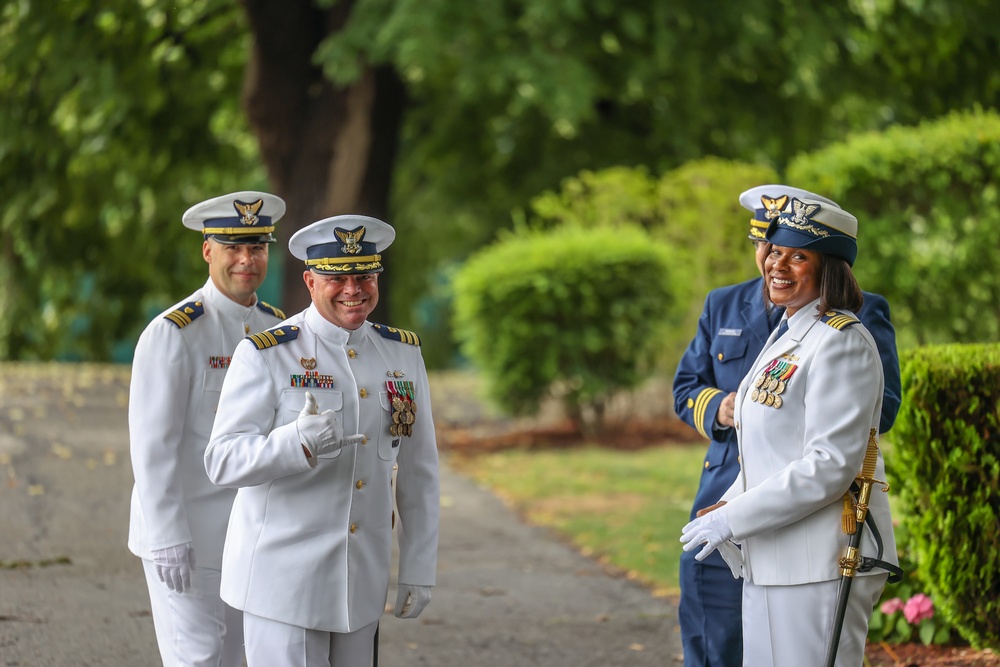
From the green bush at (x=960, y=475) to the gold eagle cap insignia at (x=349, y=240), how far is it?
8.71ft

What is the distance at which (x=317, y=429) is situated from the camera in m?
3.61

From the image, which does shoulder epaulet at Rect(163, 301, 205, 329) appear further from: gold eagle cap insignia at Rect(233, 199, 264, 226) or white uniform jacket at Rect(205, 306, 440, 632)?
white uniform jacket at Rect(205, 306, 440, 632)

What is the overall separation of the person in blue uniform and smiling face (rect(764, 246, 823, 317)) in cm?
55

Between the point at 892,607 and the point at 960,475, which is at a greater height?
the point at 960,475

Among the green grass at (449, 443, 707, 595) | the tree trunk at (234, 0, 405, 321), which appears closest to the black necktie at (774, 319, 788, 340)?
the green grass at (449, 443, 707, 595)

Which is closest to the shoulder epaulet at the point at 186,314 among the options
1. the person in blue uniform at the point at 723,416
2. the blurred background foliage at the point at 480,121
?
the person in blue uniform at the point at 723,416

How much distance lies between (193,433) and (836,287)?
7.39 ft

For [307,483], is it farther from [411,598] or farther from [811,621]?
[811,621]

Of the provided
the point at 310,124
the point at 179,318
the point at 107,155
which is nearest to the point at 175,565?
the point at 179,318

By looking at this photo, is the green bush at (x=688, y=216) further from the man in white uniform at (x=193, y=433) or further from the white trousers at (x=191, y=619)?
the white trousers at (x=191, y=619)

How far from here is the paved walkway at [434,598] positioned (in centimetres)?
622

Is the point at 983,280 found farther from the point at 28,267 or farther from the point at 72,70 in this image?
the point at 28,267

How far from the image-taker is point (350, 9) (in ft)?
43.6

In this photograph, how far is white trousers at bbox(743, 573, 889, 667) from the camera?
369 centimetres
